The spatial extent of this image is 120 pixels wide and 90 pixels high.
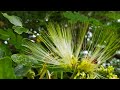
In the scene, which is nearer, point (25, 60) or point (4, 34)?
point (25, 60)

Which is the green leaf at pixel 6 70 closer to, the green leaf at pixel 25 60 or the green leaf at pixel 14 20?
the green leaf at pixel 25 60

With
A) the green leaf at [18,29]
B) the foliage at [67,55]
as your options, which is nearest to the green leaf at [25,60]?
the foliage at [67,55]

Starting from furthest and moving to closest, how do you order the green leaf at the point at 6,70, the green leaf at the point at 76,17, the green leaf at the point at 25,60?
the green leaf at the point at 76,17 < the green leaf at the point at 25,60 < the green leaf at the point at 6,70

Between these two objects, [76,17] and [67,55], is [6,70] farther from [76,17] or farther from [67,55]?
[76,17]

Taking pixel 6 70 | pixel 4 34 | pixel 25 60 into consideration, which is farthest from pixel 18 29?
pixel 6 70

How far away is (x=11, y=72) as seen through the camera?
2.60ft

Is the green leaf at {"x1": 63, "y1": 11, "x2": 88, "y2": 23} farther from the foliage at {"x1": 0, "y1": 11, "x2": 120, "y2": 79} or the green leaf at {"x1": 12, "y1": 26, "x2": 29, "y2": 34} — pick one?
the green leaf at {"x1": 12, "y1": 26, "x2": 29, "y2": 34}

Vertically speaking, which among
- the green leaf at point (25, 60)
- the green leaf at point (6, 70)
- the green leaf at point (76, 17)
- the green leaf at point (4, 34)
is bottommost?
the green leaf at point (6, 70)

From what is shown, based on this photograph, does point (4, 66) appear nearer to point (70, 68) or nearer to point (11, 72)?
point (11, 72)

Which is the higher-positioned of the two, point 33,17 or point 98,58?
point 33,17
